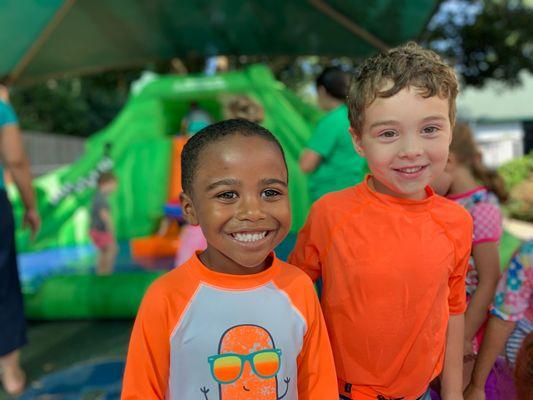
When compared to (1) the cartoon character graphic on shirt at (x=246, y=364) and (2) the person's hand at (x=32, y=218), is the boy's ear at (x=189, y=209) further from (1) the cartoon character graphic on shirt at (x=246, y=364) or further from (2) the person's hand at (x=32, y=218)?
(2) the person's hand at (x=32, y=218)

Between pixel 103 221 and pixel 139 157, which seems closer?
pixel 103 221

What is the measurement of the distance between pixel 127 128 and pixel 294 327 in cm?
757

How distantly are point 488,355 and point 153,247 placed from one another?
6292 mm

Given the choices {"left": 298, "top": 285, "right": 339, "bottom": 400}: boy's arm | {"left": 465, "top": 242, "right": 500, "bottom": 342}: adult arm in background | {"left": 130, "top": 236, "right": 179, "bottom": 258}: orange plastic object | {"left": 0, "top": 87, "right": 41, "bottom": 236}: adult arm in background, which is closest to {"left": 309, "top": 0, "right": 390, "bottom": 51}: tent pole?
{"left": 0, "top": 87, "right": 41, "bottom": 236}: adult arm in background

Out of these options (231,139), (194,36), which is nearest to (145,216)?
(194,36)

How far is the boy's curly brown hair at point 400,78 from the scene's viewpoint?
144cm

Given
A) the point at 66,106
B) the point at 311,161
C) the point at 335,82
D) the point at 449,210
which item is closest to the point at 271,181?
the point at 449,210

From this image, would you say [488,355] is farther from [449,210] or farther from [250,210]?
[250,210]

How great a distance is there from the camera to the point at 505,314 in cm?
174

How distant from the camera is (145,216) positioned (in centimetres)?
820

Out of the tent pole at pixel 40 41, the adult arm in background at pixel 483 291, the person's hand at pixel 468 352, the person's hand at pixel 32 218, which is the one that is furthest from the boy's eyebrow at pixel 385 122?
the tent pole at pixel 40 41

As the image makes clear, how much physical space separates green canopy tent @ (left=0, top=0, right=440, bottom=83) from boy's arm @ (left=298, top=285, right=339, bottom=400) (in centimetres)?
411

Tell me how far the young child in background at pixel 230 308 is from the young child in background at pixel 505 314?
57 centimetres

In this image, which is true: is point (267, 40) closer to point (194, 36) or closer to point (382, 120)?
point (194, 36)
